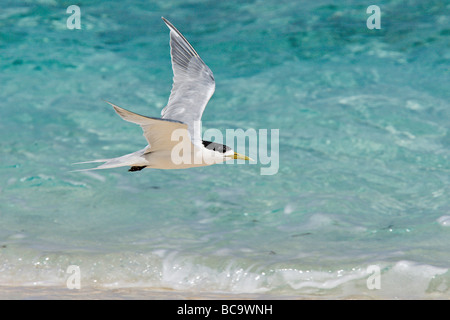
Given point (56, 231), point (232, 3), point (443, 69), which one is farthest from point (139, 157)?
point (232, 3)

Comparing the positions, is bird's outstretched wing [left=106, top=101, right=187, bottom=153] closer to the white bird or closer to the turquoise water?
the white bird

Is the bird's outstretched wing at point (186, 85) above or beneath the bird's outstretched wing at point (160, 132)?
above

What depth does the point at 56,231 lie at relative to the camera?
6965 millimetres

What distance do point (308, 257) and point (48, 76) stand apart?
291 inches

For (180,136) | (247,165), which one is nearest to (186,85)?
(180,136)

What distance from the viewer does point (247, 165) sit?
9109 millimetres

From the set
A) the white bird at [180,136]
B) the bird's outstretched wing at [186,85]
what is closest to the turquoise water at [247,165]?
the white bird at [180,136]

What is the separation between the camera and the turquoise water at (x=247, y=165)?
6.11m

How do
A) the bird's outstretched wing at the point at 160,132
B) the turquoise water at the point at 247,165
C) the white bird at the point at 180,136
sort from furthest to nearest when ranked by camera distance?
1. the turquoise water at the point at 247,165
2. the white bird at the point at 180,136
3. the bird's outstretched wing at the point at 160,132

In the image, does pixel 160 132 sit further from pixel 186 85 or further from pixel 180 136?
pixel 186 85

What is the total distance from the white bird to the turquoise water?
1415mm

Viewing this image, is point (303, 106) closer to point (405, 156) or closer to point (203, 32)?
point (405, 156)

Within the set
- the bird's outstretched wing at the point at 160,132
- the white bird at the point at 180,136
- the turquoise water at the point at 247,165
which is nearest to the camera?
the bird's outstretched wing at the point at 160,132

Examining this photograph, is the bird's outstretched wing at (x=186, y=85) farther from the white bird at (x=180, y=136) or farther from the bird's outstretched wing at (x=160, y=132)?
the bird's outstretched wing at (x=160, y=132)
